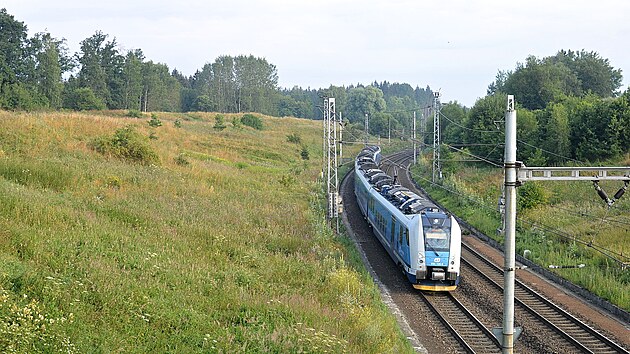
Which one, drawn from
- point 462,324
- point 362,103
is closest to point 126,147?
point 462,324

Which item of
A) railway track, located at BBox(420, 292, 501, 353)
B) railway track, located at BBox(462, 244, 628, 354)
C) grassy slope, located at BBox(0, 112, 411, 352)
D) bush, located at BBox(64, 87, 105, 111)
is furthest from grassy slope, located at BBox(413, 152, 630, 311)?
bush, located at BBox(64, 87, 105, 111)

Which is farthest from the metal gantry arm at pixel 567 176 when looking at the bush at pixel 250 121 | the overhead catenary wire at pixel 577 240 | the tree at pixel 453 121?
the bush at pixel 250 121

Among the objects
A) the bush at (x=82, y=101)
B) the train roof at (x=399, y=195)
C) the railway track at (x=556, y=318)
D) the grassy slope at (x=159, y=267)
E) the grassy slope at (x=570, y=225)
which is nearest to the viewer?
the grassy slope at (x=159, y=267)

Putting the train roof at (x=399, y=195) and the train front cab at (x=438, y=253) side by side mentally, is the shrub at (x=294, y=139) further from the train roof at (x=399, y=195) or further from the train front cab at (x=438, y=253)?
the train front cab at (x=438, y=253)

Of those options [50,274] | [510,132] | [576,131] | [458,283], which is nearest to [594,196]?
[576,131]

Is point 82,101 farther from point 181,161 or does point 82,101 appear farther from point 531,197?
point 531,197

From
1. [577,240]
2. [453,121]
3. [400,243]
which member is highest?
[453,121]

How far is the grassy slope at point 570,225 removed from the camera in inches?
837

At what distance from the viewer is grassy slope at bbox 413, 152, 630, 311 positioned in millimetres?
21266

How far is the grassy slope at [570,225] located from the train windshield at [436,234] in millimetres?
5260

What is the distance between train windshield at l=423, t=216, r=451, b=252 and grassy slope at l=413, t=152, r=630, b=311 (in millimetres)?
5260

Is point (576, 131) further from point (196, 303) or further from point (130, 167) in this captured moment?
point (196, 303)

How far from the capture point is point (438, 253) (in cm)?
2048

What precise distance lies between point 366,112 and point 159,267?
237ft
